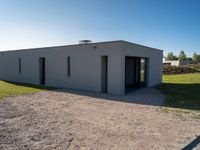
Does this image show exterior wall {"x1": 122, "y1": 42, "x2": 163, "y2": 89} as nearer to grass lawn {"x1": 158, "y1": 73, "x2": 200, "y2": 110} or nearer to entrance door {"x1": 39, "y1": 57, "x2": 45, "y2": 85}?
grass lawn {"x1": 158, "y1": 73, "x2": 200, "y2": 110}

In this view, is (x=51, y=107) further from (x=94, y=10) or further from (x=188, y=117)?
(x=94, y=10)

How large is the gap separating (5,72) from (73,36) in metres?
8.50

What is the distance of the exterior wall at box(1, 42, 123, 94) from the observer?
961 cm

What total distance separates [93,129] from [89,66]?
269 inches

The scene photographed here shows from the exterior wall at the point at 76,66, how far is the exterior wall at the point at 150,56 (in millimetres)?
1041

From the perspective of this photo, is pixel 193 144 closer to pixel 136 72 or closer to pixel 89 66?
pixel 89 66

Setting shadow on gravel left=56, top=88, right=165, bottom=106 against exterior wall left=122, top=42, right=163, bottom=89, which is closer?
shadow on gravel left=56, top=88, right=165, bottom=106

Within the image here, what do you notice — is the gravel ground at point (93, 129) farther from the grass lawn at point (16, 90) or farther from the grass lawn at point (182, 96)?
the grass lawn at point (16, 90)

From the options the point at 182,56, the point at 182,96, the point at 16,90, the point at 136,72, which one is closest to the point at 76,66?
the point at 16,90

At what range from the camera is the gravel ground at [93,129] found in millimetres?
3354

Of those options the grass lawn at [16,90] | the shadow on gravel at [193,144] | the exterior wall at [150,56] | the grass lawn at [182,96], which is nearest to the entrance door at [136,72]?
the exterior wall at [150,56]

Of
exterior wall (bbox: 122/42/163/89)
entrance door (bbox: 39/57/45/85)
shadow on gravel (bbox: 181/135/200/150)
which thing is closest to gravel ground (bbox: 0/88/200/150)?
shadow on gravel (bbox: 181/135/200/150)

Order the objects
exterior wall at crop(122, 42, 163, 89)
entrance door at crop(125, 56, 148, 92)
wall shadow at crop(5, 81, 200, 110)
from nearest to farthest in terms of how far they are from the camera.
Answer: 1. wall shadow at crop(5, 81, 200, 110)
2. exterior wall at crop(122, 42, 163, 89)
3. entrance door at crop(125, 56, 148, 92)

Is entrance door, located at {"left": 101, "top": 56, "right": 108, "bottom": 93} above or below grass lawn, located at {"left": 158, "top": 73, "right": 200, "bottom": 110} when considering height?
above
